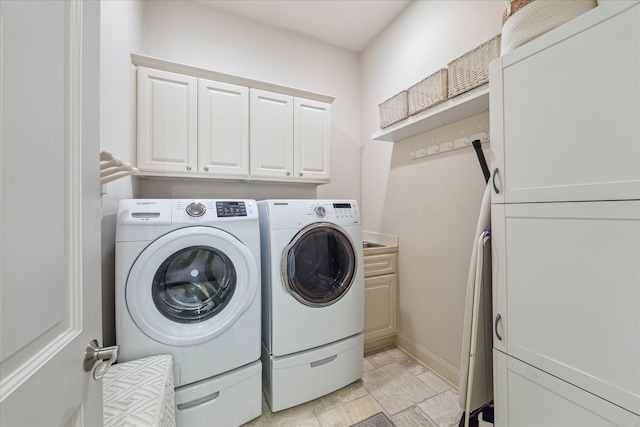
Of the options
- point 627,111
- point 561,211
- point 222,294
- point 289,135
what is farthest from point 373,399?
point 289,135

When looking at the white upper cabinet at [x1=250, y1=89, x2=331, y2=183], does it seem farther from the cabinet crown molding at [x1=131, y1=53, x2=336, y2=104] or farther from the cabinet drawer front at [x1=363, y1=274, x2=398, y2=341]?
the cabinet drawer front at [x1=363, y1=274, x2=398, y2=341]

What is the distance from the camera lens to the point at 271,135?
1.99 metres

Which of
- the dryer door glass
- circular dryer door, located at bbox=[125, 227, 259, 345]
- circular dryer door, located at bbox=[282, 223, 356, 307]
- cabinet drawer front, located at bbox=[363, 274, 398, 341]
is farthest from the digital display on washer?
cabinet drawer front, located at bbox=[363, 274, 398, 341]

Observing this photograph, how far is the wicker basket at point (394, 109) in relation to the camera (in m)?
1.84

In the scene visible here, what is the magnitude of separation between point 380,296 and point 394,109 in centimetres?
154

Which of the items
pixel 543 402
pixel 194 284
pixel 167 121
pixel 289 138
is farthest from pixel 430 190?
pixel 167 121

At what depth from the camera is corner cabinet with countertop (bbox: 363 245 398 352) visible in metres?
2.05

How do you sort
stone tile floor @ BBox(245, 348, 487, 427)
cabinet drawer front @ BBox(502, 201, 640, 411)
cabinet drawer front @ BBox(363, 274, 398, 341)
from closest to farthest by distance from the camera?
cabinet drawer front @ BBox(502, 201, 640, 411)
stone tile floor @ BBox(245, 348, 487, 427)
cabinet drawer front @ BBox(363, 274, 398, 341)

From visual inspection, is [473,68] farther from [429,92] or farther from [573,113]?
[573,113]

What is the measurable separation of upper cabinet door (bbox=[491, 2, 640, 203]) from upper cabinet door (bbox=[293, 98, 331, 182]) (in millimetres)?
1353

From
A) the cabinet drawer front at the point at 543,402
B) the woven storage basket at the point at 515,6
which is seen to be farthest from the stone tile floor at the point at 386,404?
the woven storage basket at the point at 515,6

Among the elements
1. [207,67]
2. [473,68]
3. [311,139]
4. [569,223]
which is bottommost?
[569,223]

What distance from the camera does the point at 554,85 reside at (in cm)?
88

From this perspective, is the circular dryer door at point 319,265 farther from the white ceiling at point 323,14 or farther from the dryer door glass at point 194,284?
the white ceiling at point 323,14
